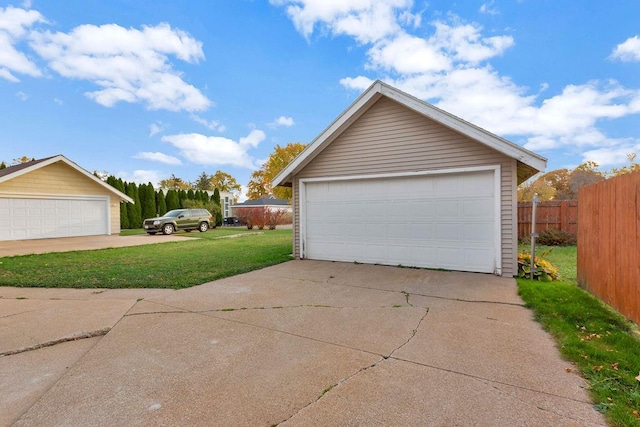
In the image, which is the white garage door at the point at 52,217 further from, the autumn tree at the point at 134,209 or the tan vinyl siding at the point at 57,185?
the autumn tree at the point at 134,209

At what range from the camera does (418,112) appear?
737cm

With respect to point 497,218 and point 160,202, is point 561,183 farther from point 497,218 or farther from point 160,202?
point 160,202

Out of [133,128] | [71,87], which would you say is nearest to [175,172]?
[133,128]

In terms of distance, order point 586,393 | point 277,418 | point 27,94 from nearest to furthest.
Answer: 1. point 277,418
2. point 586,393
3. point 27,94

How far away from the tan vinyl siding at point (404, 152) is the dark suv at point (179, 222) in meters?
13.7

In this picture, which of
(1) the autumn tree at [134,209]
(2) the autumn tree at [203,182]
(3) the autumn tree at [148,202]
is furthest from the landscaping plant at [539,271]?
(2) the autumn tree at [203,182]

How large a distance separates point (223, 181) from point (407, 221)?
179 ft

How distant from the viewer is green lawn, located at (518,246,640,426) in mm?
2275

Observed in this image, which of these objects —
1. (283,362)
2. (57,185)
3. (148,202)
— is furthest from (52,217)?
(283,362)

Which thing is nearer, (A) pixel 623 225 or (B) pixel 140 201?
(A) pixel 623 225

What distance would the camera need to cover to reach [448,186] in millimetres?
7363

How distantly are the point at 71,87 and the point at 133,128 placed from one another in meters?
4.96

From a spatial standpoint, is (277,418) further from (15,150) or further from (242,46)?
(15,150)

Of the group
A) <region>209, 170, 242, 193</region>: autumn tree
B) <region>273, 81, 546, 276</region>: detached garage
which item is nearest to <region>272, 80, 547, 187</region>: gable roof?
<region>273, 81, 546, 276</region>: detached garage
